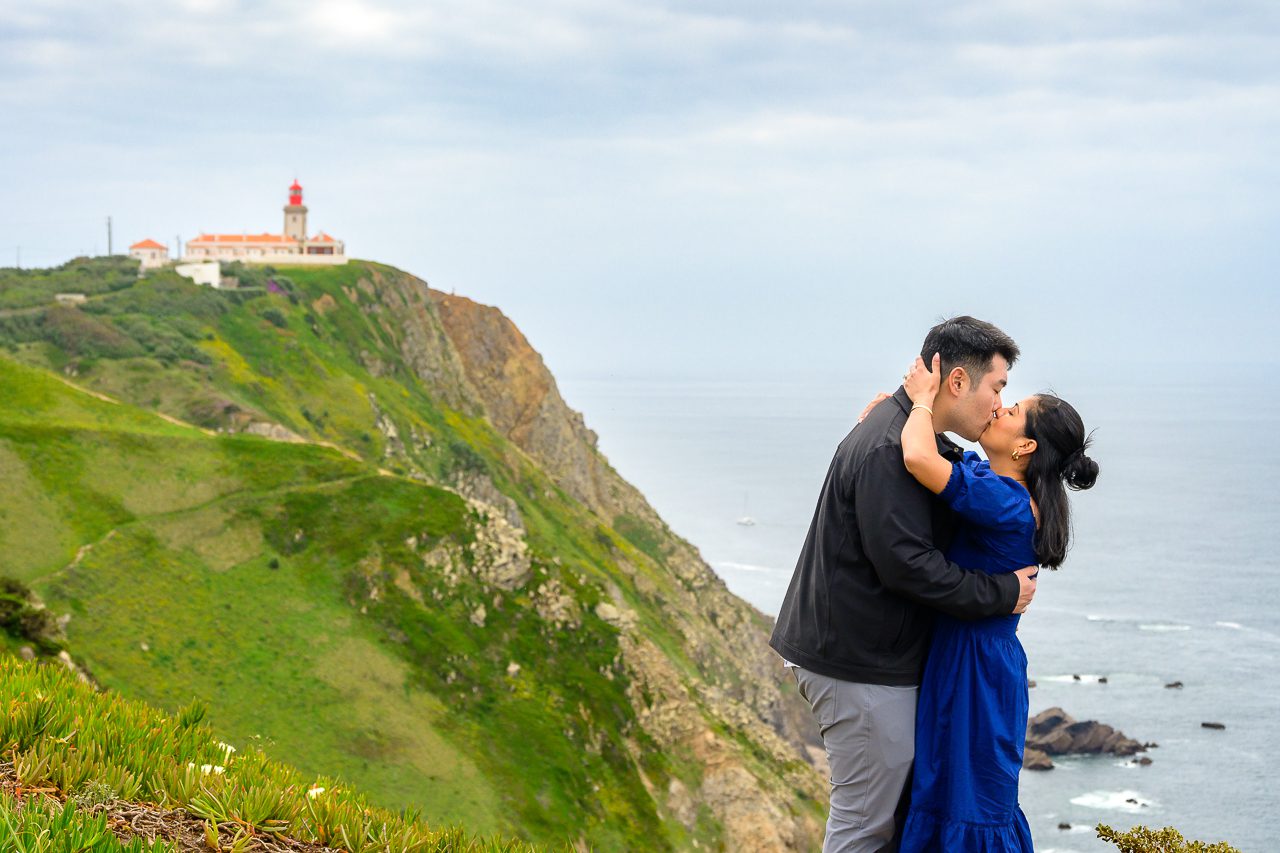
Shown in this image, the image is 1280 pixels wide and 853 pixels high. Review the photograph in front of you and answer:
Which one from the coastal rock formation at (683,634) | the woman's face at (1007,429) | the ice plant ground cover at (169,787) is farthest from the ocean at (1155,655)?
the ice plant ground cover at (169,787)

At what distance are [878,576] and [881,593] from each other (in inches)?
5.0

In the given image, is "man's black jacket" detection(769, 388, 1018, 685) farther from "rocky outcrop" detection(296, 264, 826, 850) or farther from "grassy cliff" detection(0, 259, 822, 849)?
"rocky outcrop" detection(296, 264, 826, 850)

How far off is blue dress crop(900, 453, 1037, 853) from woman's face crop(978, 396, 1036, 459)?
424mm

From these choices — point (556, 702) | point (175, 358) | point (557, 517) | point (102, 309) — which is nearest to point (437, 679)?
point (556, 702)

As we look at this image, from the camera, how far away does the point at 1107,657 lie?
371ft

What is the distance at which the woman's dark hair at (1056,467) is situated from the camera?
8180 mm

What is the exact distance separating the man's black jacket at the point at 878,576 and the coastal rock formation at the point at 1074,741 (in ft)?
287

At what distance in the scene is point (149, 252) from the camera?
5044 inches

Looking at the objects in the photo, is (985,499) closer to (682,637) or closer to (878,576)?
(878,576)

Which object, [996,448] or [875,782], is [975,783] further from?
[996,448]

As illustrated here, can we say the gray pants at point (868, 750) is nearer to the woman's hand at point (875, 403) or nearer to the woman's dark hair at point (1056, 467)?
the woman's dark hair at point (1056, 467)

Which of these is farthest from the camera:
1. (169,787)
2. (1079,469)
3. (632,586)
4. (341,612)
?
(632,586)

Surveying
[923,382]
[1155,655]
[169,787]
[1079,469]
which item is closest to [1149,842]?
[1079,469]

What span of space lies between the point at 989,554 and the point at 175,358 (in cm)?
7773
